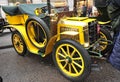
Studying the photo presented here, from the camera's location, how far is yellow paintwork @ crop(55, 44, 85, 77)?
3454 mm

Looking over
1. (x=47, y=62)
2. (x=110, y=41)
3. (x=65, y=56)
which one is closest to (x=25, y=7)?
(x=47, y=62)

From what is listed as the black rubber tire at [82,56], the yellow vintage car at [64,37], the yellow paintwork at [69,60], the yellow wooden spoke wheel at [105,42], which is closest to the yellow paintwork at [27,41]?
the yellow vintage car at [64,37]

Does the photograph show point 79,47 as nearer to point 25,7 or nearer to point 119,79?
point 119,79

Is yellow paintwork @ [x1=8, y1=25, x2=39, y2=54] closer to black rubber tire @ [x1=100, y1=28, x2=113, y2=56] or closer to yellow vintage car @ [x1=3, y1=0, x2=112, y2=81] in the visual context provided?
yellow vintage car @ [x1=3, y1=0, x2=112, y2=81]

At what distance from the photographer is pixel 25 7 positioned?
4.64 meters

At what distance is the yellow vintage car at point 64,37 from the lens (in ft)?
11.3

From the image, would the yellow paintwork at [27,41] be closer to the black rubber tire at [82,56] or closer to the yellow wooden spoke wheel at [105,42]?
the black rubber tire at [82,56]

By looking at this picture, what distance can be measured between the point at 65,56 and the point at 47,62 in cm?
97

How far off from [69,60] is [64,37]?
44 centimetres

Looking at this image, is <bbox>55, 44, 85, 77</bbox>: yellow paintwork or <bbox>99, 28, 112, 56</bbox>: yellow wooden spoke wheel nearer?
<bbox>55, 44, 85, 77</bbox>: yellow paintwork

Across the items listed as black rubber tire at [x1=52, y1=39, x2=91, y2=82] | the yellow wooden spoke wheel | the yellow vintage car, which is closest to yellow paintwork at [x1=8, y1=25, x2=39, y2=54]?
the yellow vintage car

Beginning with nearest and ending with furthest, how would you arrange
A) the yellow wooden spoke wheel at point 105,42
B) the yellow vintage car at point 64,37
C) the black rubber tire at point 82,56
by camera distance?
the black rubber tire at point 82,56, the yellow vintage car at point 64,37, the yellow wooden spoke wheel at point 105,42

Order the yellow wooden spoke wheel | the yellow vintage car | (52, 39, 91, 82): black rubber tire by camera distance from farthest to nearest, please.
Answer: the yellow wooden spoke wheel < the yellow vintage car < (52, 39, 91, 82): black rubber tire

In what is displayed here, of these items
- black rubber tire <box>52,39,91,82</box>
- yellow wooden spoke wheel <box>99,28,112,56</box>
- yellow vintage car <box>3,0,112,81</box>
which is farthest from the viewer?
yellow wooden spoke wheel <box>99,28,112,56</box>
